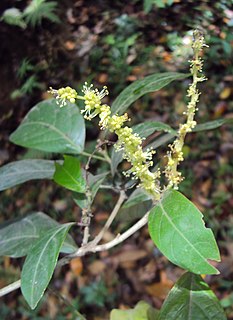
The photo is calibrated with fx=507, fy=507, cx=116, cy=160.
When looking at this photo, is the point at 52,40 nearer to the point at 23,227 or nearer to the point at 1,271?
the point at 1,271

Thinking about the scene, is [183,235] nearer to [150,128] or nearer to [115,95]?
[150,128]

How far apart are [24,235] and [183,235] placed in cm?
47

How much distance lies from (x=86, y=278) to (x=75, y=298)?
100mm

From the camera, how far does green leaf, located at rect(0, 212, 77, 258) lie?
1.09 m

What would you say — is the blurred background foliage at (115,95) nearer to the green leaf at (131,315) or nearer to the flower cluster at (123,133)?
the green leaf at (131,315)

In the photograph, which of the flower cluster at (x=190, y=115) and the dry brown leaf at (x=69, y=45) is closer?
the flower cluster at (x=190, y=115)

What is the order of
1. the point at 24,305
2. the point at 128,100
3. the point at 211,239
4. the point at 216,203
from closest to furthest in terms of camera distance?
the point at 211,239 → the point at 128,100 → the point at 24,305 → the point at 216,203

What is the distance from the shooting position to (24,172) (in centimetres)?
113

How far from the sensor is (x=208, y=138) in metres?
2.26

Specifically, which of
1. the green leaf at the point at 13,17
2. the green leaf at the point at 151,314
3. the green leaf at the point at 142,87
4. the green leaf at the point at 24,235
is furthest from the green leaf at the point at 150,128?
the green leaf at the point at 13,17

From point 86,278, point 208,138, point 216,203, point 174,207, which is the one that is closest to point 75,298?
point 86,278

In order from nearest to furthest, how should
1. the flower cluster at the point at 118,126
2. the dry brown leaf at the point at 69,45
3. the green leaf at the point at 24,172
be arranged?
the flower cluster at the point at 118,126
the green leaf at the point at 24,172
the dry brown leaf at the point at 69,45

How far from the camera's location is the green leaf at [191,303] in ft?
3.10

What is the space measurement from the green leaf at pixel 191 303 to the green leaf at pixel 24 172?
0.37 meters
